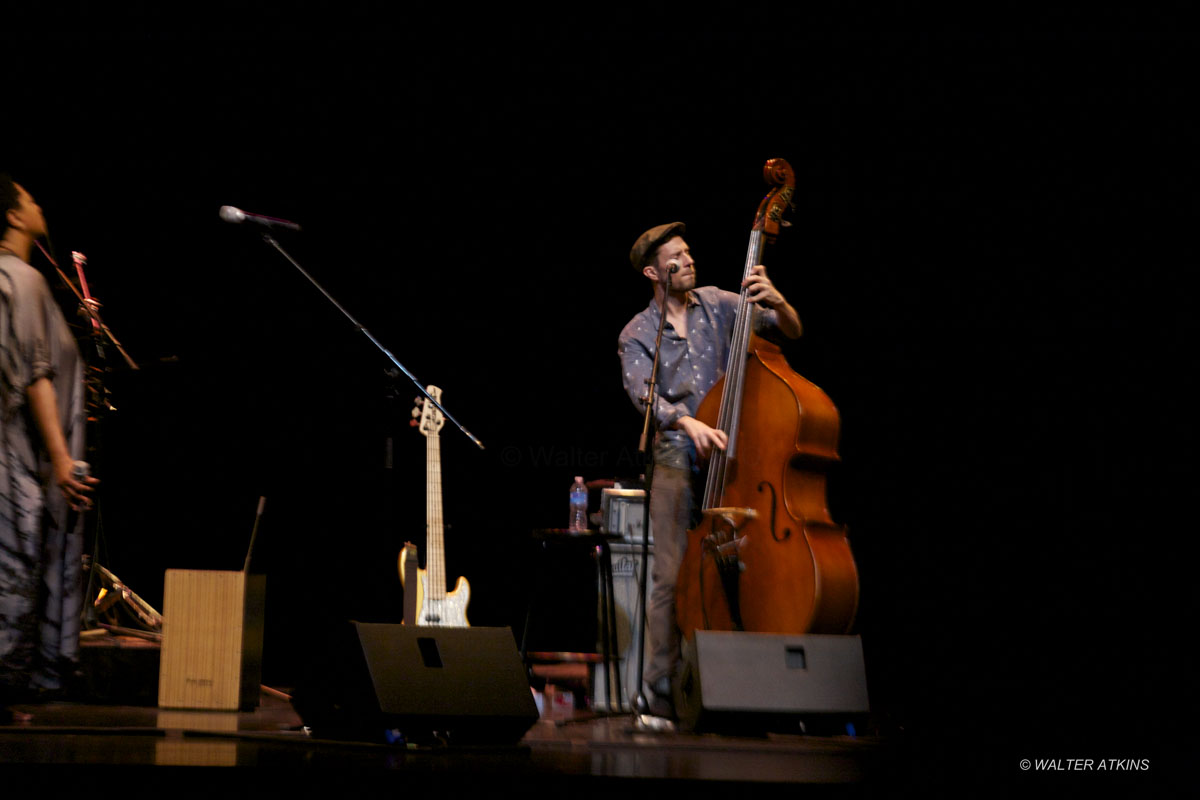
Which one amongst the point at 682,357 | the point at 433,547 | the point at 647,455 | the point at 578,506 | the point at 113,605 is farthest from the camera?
the point at 113,605

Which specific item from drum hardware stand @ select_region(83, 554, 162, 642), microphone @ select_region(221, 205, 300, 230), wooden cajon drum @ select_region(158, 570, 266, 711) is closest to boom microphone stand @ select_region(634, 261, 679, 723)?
microphone @ select_region(221, 205, 300, 230)

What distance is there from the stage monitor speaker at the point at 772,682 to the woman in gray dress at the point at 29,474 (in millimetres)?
A: 1971

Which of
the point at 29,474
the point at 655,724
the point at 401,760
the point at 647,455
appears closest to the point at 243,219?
the point at 29,474

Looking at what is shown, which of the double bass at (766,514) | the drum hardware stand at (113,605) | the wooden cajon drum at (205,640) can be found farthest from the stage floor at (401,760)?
the drum hardware stand at (113,605)

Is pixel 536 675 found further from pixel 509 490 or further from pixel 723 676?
pixel 723 676

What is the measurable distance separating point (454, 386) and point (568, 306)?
2.31 feet

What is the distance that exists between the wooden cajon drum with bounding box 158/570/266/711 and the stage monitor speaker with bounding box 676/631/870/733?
182cm

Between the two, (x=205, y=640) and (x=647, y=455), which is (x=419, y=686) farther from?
(x=205, y=640)

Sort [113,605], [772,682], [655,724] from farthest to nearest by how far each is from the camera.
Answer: [113,605], [655,724], [772,682]

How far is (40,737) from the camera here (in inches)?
101

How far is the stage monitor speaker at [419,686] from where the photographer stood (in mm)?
2426

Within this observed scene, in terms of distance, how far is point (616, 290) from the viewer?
5.10m

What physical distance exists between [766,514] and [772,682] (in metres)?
0.52

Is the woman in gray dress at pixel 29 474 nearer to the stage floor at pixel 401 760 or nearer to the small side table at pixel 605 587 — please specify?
the stage floor at pixel 401 760
